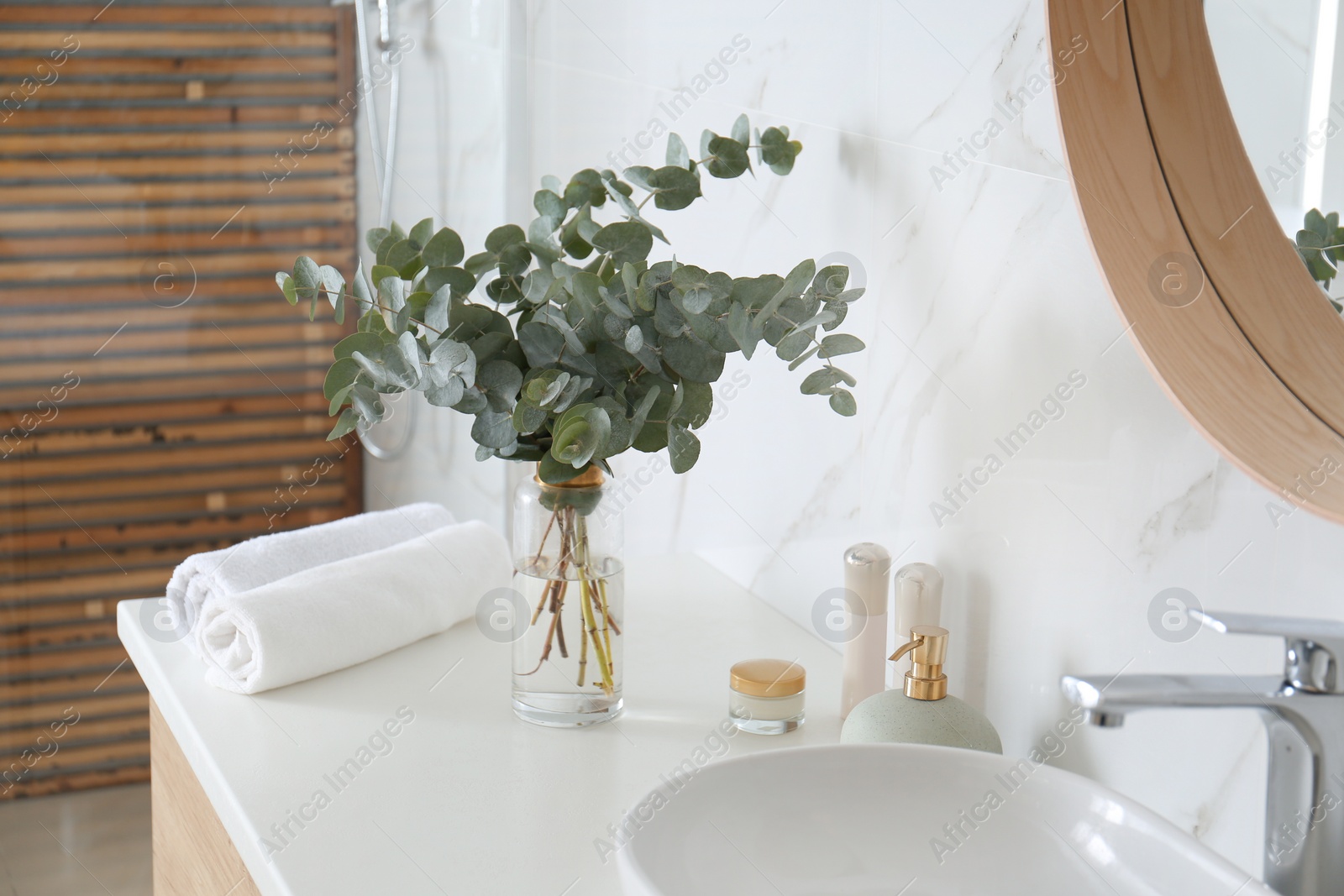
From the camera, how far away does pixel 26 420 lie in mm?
1747

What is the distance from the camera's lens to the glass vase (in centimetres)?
93

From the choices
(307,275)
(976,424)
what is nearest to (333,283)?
(307,275)

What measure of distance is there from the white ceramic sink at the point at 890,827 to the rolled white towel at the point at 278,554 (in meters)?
0.52

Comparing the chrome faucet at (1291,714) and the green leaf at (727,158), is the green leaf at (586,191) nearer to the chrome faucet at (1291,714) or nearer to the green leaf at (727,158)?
the green leaf at (727,158)

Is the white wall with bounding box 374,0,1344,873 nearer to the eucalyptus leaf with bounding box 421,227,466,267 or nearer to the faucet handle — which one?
the faucet handle

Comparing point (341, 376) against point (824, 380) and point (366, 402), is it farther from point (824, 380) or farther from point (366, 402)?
point (824, 380)

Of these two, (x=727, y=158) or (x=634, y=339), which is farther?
(x=727, y=158)

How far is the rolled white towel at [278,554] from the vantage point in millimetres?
1037

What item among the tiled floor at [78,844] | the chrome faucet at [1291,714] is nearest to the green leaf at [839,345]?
the chrome faucet at [1291,714]

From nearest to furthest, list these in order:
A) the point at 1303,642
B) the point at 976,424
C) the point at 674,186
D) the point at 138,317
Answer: the point at 1303,642 → the point at 976,424 → the point at 674,186 → the point at 138,317

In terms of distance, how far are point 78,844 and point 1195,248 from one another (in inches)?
71.3

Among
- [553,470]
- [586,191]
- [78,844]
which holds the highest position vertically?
[586,191]

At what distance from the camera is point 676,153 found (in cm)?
103

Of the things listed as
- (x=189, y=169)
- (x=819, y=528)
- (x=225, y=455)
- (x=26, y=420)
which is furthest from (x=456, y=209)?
(x=819, y=528)
